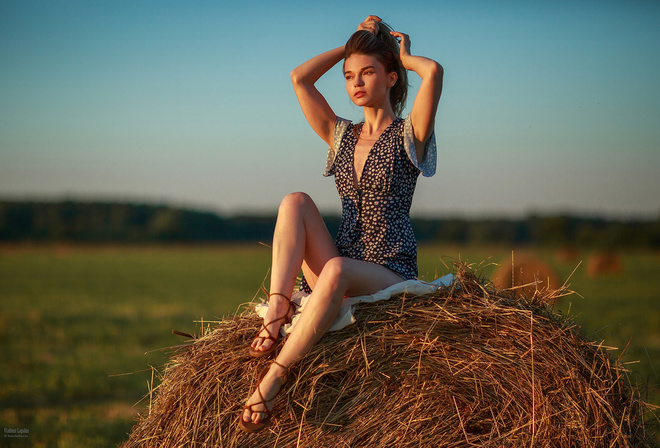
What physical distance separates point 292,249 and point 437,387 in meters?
1.07

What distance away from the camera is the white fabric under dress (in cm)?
333

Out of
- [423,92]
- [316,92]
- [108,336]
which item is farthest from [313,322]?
[108,336]

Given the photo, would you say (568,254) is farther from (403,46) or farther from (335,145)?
(403,46)

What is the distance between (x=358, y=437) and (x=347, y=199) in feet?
4.80

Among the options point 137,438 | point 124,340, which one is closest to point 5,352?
point 124,340

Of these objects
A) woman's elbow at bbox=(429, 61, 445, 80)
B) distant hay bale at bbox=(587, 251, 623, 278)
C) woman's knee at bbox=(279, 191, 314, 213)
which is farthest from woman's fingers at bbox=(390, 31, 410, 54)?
distant hay bale at bbox=(587, 251, 623, 278)

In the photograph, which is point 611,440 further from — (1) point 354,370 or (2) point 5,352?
(2) point 5,352

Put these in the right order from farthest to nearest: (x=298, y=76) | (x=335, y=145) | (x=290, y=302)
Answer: (x=335, y=145) < (x=298, y=76) < (x=290, y=302)

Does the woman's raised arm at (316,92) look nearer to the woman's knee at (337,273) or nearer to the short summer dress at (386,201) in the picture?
the short summer dress at (386,201)

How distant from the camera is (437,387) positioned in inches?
131

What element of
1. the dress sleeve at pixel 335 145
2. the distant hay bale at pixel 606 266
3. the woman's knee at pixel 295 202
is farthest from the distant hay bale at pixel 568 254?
the woman's knee at pixel 295 202

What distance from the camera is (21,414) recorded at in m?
6.14

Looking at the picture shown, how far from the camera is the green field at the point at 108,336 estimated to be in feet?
18.4

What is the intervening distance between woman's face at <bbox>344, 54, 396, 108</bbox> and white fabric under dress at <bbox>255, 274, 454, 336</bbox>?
121 centimetres
